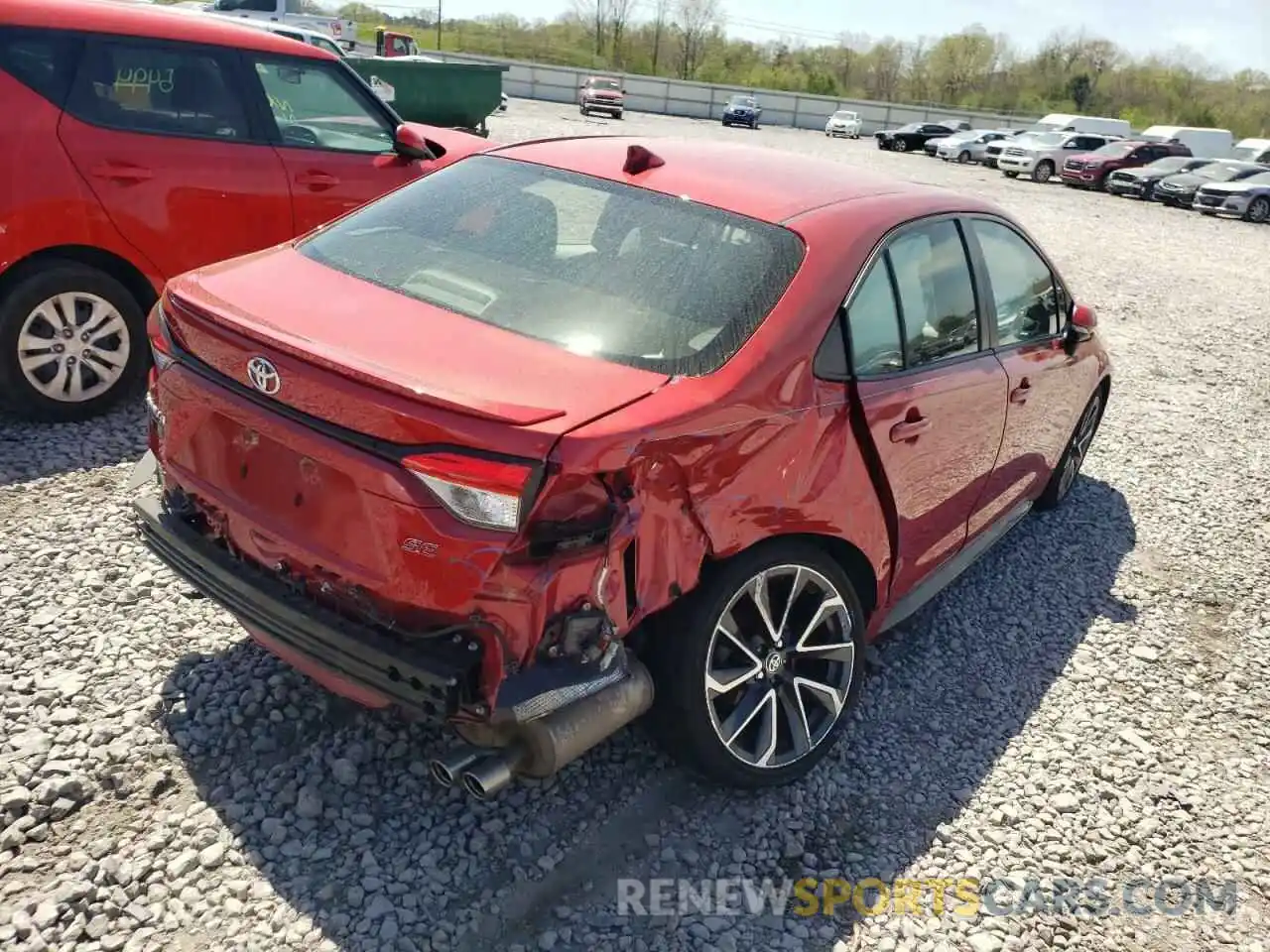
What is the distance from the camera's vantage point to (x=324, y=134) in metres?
5.82

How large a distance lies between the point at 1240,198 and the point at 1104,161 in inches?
206

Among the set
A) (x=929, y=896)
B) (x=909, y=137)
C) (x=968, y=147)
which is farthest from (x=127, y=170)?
(x=909, y=137)

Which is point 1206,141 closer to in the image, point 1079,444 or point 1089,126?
point 1089,126

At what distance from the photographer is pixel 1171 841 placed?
317 centimetres

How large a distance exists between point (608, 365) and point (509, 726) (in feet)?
3.03

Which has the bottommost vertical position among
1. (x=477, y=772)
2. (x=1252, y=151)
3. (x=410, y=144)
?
(x=477, y=772)

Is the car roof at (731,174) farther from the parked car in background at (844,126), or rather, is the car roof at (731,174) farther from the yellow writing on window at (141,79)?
the parked car in background at (844,126)

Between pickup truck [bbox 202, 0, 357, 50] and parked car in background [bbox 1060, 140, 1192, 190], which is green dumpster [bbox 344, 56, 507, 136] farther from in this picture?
parked car in background [bbox 1060, 140, 1192, 190]

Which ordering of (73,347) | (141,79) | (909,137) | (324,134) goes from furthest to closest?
(909,137), (324,134), (141,79), (73,347)

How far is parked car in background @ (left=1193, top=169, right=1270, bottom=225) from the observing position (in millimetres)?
25641

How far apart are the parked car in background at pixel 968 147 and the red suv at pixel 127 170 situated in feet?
119

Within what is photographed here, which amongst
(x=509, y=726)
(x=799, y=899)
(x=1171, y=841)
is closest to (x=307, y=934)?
(x=509, y=726)

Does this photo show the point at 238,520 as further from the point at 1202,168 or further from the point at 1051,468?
the point at 1202,168

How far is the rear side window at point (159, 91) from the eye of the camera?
4.94m
